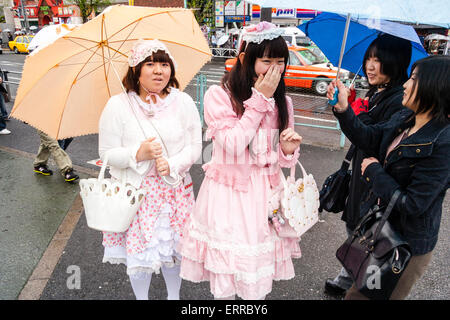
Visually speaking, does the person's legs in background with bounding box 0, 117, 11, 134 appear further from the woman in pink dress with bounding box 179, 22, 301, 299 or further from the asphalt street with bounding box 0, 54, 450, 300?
the woman in pink dress with bounding box 179, 22, 301, 299

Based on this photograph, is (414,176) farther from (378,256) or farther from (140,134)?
(140,134)

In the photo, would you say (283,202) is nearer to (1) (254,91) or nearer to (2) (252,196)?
(2) (252,196)

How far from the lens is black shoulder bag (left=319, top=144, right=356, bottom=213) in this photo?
2.36 metres

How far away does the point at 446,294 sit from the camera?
2598 millimetres

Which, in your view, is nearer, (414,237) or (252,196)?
(414,237)

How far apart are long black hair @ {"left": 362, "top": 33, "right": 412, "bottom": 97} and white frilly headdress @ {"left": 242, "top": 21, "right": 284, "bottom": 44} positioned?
2.94 ft

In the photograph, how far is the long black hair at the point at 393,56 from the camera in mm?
2074

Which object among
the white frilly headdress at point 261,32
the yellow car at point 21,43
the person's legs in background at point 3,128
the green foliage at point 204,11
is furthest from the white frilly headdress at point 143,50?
the yellow car at point 21,43

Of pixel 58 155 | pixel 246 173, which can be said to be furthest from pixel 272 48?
pixel 58 155

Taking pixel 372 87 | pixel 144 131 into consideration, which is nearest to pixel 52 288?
pixel 144 131

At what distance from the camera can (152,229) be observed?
191 centimetres

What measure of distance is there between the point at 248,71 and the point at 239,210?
29.5 inches

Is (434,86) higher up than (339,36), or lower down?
lower down
